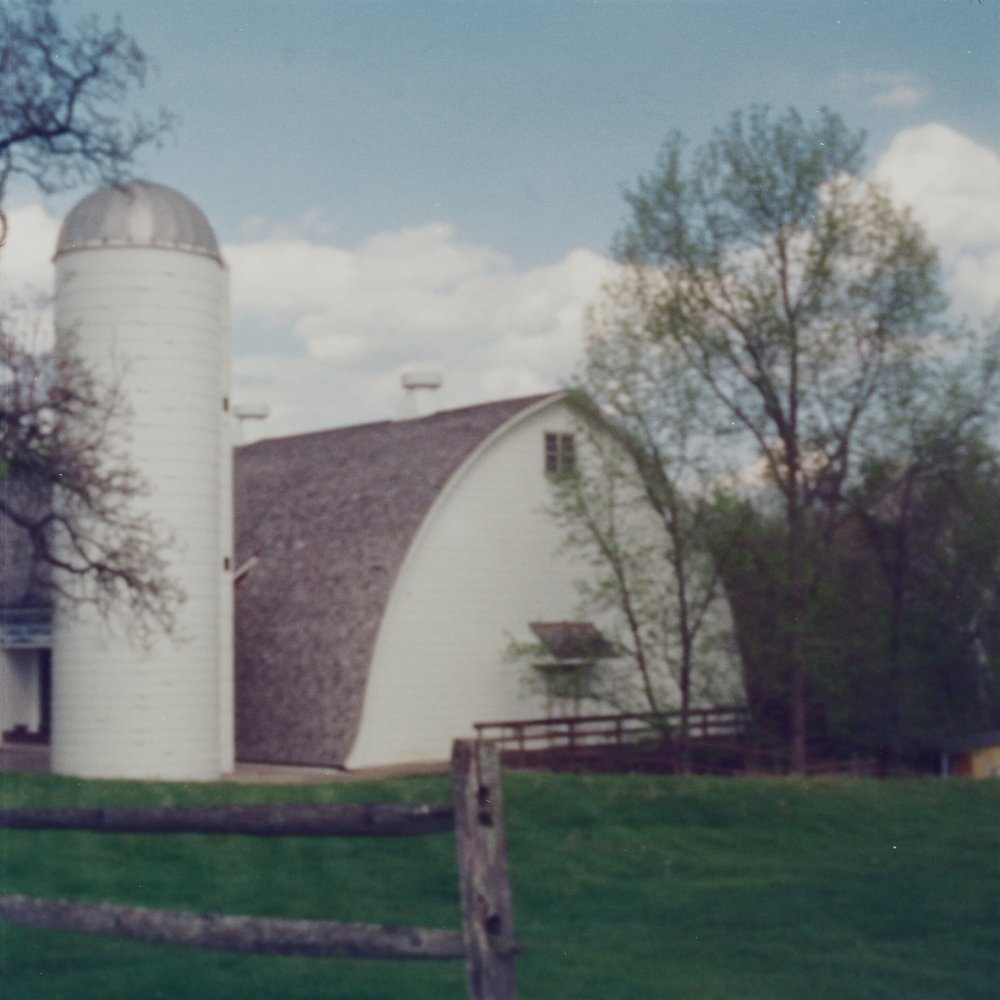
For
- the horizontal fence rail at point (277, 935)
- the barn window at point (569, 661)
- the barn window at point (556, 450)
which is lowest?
the horizontal fence rail at point (277, 935)

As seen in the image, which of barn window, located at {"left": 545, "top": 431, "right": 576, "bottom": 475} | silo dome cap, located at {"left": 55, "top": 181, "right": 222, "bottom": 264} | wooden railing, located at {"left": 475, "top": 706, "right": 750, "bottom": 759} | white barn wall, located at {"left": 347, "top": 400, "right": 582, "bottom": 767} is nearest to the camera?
silo dome cap, located at {"left": 55, "top": 181, "right": 222, "bottom": 264}

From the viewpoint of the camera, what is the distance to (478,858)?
5.80 m

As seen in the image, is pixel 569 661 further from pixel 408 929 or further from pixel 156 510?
pixel 408 929

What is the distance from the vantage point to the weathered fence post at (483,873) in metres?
5.69

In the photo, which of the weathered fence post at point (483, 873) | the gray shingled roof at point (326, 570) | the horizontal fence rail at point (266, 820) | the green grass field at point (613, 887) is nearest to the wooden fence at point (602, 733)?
the gray shingled roof at point (326, 570)

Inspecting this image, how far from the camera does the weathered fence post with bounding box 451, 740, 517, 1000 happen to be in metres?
5.69

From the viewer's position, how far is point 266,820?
21.2 feet

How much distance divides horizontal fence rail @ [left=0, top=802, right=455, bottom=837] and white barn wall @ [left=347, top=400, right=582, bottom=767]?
18013 millimetres

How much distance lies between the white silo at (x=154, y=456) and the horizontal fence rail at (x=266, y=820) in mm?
16277

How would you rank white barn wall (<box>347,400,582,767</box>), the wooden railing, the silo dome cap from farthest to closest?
A: the wooden railing < white barn wall (<box>347,400,582,767</box>) < the silo dome cap

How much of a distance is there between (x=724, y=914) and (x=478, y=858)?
6.68 meters

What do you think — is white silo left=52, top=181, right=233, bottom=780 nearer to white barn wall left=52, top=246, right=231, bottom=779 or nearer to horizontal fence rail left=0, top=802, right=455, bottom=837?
white barn wall left=52, top=246, right=231, bottom=779

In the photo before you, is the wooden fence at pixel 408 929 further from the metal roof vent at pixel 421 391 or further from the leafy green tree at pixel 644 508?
the metal roof vent at pixel 421 391

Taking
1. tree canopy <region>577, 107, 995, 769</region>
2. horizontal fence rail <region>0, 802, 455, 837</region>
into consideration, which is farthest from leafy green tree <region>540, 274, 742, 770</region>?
horizontal fence rail <region>0, 802, 455, 837</region>
